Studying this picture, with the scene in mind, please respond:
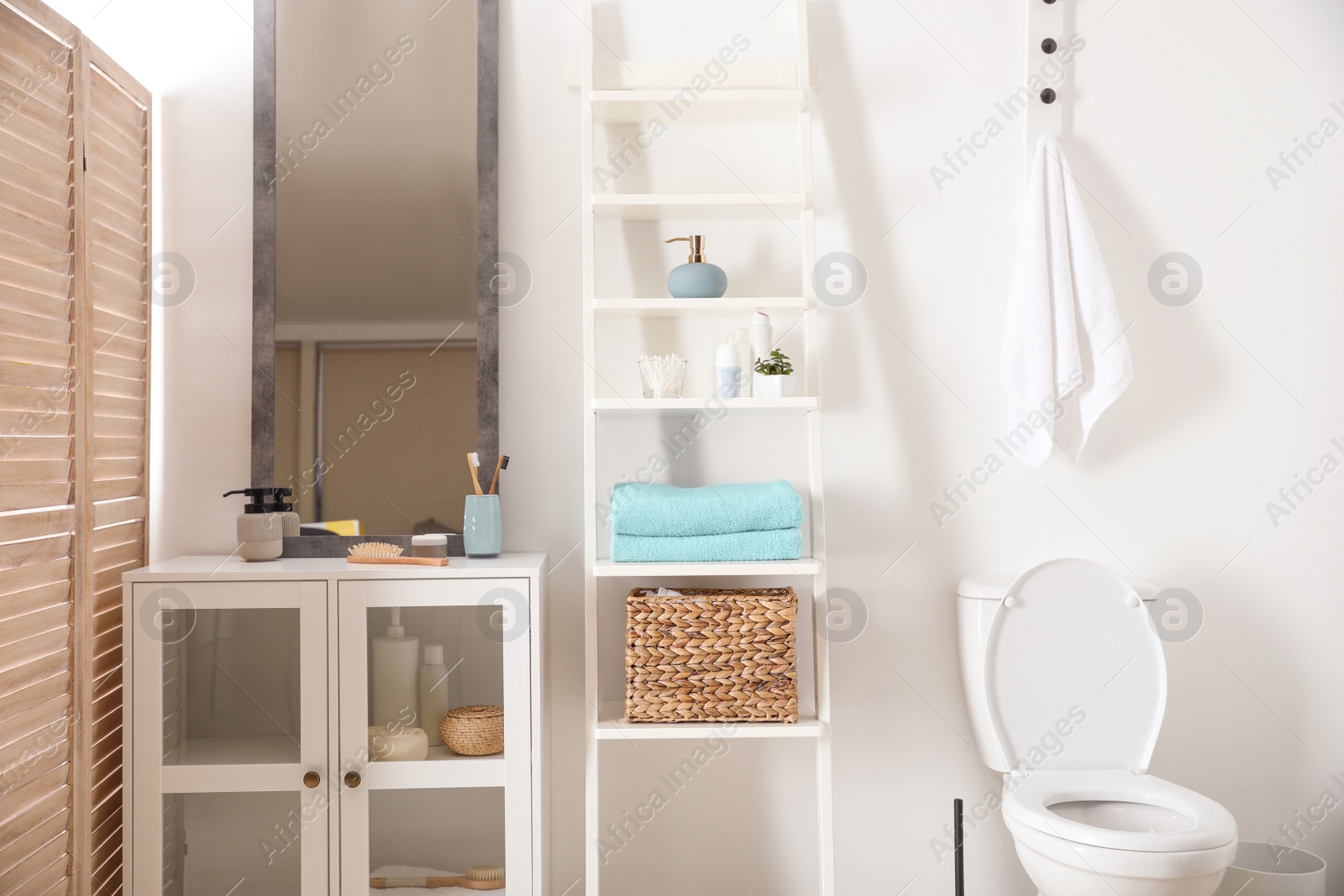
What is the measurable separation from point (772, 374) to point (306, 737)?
1027 millimetres

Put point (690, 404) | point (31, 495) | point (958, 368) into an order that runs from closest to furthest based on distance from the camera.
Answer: point (31, 495), point (690, 404), point (958, 368)

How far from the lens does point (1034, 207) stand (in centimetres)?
166

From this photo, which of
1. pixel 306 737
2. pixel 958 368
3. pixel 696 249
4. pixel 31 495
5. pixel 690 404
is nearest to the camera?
pixel 31 495

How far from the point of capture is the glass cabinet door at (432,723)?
1.36m

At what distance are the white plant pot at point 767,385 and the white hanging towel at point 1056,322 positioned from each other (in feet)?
1.54

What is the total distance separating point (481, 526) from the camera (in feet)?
4.87

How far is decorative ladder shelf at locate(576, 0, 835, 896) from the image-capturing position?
1438 millimetres

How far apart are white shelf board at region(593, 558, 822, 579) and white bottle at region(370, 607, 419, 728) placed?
1.11 feet

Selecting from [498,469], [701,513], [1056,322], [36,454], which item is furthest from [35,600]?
[1056,322]

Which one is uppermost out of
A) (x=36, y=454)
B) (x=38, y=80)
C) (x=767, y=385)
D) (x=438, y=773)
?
(x=38, y=80)

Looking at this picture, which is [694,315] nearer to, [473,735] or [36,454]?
[473,735]

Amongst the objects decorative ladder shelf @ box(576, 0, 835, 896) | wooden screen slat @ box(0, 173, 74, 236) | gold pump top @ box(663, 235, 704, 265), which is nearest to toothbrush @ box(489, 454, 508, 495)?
decorative ladder shelf @ box(576, 0, 835, 896)

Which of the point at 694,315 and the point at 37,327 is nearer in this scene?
the point at 37,327

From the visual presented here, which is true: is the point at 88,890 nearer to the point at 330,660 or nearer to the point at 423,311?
the point at 330,660
